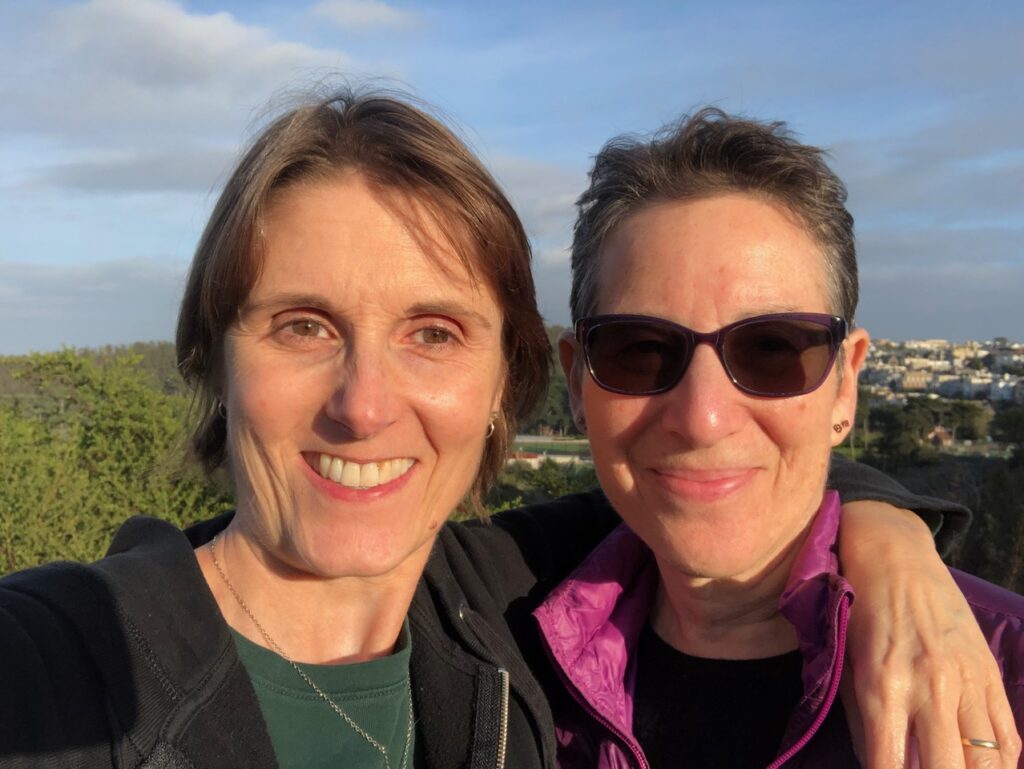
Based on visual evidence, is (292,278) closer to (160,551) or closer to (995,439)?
(160,551)

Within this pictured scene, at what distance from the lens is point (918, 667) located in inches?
67.9

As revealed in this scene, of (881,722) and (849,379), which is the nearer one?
(881,722)

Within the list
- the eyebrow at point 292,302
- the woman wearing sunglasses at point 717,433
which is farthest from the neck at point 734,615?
the eyebrow at point 292,302

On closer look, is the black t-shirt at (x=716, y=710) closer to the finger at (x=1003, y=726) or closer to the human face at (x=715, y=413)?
the human face at (x=715, y=413)

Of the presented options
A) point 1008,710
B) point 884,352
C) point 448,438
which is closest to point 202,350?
point 448,438

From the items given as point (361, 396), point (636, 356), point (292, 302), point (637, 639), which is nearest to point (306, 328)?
point (292, 302)

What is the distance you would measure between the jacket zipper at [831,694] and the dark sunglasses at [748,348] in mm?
536

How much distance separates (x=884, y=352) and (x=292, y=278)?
33.9 m

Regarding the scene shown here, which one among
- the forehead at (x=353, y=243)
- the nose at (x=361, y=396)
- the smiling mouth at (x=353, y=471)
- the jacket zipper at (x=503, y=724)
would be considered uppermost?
the forehead at (x=353, y=243)

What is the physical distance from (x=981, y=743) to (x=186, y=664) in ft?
5.10

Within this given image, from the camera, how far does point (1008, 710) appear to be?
65.1 inches

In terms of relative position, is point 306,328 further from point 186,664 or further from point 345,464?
point 186,664

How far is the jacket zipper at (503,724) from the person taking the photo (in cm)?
198

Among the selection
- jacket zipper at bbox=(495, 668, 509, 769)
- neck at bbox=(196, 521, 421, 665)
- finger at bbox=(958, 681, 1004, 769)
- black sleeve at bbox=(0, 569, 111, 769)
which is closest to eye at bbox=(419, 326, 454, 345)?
neck at bbox=(196, 521, 421, 665)
